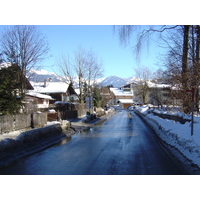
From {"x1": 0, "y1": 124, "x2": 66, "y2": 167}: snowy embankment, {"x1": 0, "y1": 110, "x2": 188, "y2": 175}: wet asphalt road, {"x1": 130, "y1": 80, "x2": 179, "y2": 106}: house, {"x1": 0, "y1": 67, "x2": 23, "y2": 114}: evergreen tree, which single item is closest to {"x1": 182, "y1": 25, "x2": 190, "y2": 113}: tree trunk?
{"x1": 130, "y1": 80, "x2": 179, "y2": 106}: house

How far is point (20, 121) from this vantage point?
16.9 m

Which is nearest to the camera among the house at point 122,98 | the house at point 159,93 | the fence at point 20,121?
the fence at point 20,121

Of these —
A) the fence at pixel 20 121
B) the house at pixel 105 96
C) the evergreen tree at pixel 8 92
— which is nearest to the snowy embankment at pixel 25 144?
the fence at pixel 20 121

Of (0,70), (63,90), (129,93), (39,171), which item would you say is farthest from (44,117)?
(129,93)

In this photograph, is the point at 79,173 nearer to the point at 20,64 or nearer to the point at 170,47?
the point at 170,47

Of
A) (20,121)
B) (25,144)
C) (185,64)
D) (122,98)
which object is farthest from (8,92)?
(122,98)

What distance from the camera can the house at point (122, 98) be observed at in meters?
118

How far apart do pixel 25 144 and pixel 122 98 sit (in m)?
117

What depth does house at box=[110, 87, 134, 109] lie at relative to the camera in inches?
4633

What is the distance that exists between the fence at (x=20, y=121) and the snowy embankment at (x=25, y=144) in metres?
2.84

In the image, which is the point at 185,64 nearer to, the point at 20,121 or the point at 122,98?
the point at 20,121

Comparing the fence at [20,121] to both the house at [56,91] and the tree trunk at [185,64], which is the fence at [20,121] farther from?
the house at [56,91]

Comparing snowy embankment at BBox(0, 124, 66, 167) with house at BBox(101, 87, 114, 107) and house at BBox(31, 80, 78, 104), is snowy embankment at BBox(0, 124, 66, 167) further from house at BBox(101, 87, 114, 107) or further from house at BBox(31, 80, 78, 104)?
house at BBox(101, 87, 114, 107)

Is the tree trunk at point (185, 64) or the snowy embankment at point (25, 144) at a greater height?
the tree trunk at point (185, 64)
